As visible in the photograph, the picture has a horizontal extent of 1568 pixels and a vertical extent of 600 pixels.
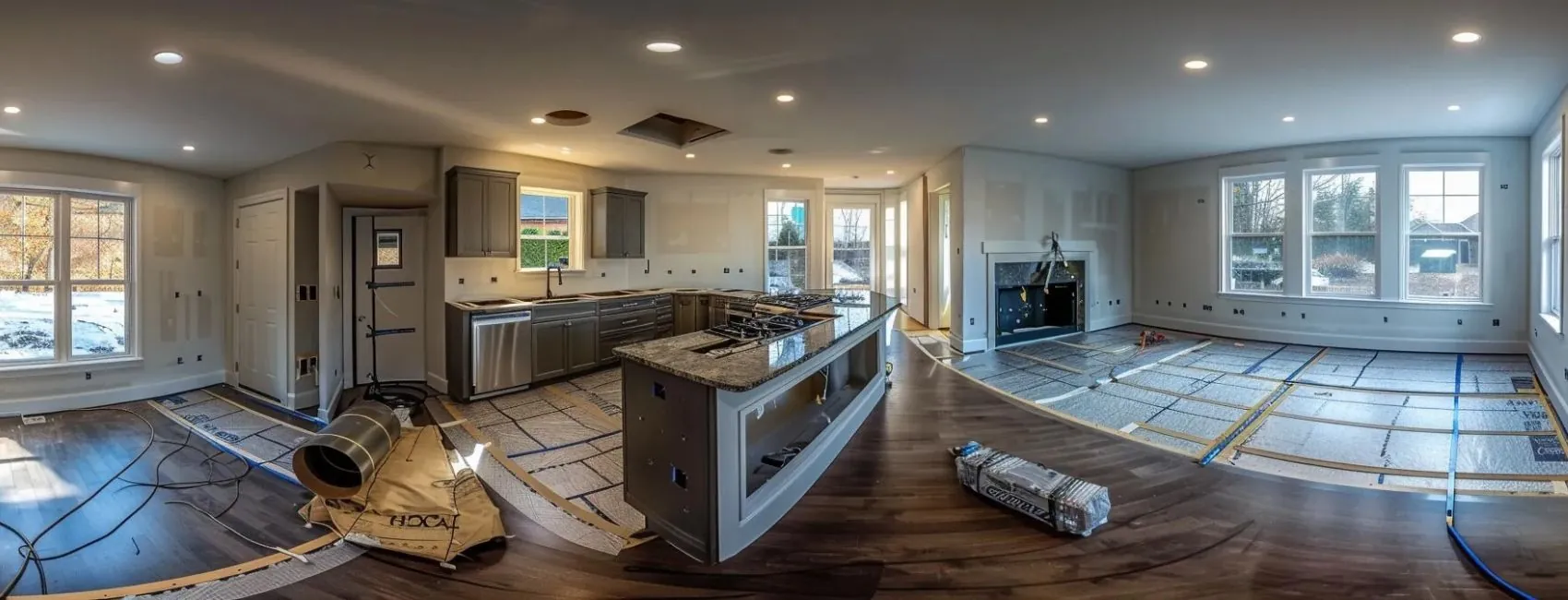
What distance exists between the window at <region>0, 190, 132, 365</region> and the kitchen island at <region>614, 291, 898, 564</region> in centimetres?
660

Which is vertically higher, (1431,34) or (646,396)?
(1431,34)

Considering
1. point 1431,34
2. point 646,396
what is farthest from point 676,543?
point 1431,34

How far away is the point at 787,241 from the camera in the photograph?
8.59 meters

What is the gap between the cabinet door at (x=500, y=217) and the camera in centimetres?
570

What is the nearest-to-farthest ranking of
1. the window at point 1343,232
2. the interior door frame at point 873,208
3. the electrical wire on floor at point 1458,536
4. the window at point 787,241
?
1. the electrical wire on floor at point 1458,536
2. the window at point 1343,232
3. the window at point 787,241
4. the interior door frame at point 873,208

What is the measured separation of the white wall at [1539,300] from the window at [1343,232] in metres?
1.16

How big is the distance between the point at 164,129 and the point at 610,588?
5.32 meters

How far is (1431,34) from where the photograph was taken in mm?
3334

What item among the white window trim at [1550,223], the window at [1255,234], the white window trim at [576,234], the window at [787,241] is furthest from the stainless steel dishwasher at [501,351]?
the window at [1255,234]

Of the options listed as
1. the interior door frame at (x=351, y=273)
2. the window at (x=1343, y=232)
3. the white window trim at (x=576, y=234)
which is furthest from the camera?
the window at (x=1343, y=232)

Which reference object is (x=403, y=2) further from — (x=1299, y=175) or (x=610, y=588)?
(x=1299, y=175)

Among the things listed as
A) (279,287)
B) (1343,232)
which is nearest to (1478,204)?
(1343,232)

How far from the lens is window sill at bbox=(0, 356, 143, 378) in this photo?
17.0 feet

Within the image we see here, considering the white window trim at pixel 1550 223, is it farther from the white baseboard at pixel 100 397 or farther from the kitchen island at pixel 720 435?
the white baseboard at pixel 100 397
